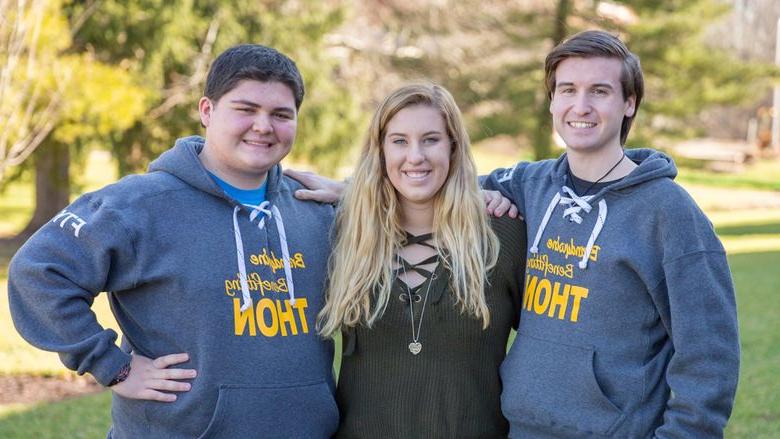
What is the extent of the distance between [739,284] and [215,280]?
10.1 m

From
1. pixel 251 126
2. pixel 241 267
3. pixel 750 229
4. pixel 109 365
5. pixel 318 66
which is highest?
pixel 318 66

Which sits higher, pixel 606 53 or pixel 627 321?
pixel 606 53

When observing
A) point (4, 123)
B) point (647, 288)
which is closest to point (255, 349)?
point (647, 288)

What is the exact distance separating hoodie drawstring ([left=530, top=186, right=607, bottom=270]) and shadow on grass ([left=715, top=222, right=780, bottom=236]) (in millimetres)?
16730

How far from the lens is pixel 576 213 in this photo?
311 centimetres

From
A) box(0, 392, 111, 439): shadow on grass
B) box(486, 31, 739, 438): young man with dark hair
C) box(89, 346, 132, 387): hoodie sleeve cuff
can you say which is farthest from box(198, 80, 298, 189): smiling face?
box(0, 392, 111, 439): shadow on grass

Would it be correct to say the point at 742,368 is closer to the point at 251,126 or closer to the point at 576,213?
the point at 576,213

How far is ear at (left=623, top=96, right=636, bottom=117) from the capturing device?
3.13 metres

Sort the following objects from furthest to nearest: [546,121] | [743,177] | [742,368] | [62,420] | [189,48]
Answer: [743,177]
[546,121]
[189,48]
[742,368]
[62,420]

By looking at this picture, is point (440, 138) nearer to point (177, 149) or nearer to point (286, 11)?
point (177, 149)

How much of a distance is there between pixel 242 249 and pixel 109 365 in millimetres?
569

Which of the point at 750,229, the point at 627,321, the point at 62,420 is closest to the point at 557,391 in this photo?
the point at 627,321

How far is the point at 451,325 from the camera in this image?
3250mm

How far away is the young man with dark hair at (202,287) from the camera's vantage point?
2980 millimetres
